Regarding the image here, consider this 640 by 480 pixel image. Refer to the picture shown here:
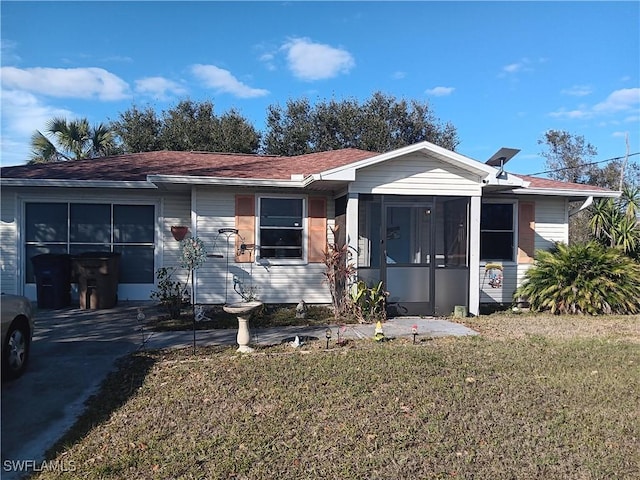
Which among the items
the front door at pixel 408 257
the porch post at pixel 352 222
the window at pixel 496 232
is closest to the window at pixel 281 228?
the porch post at pixel 352 222

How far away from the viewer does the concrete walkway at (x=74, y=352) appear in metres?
4.03

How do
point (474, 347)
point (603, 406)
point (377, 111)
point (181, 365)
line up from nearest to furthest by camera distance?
point (603, 406) → point (181, 365) → point (474, 347) → point (377, 111)

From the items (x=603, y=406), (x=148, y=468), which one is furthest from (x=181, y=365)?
(x=603, y=406)

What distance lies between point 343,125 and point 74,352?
69.9 feet

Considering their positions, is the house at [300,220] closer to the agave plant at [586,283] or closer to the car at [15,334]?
the agave plant at [586,283]

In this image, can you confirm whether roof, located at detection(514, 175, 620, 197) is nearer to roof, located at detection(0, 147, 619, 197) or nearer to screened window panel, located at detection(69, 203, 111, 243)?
roof, located at detection(0, 147, 619, 197)

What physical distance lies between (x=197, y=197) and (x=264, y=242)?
1.69m

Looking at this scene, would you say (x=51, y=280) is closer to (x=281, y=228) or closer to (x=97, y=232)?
(x=97, y=232)

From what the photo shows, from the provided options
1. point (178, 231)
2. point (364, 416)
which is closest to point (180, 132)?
point (178, 231)

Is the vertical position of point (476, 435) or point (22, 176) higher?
point (22, 176)

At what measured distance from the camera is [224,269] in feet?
33.4

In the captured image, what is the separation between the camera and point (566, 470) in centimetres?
341

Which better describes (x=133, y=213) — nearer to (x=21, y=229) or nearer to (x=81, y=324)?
(x=21, y=229)

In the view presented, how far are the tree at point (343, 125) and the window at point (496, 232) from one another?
14.7 meters
